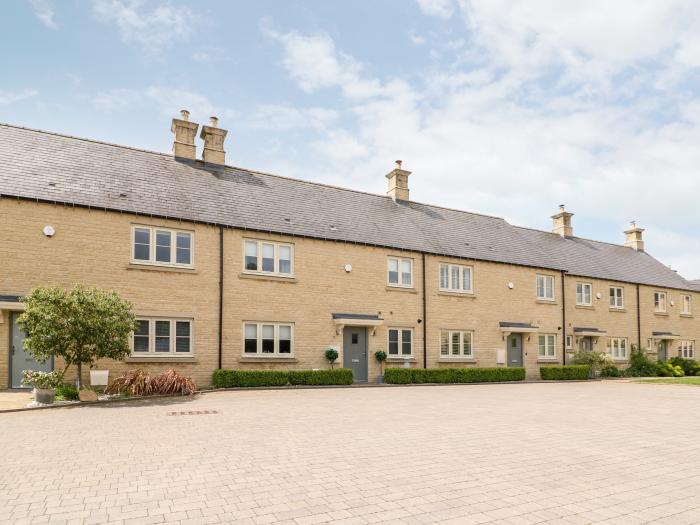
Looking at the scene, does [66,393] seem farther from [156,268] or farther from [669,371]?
[669,371]

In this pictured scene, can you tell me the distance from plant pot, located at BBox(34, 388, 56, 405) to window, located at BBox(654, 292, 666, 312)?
36.5 metres

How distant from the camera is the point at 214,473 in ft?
23.8

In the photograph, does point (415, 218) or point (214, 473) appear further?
point (415, 218)

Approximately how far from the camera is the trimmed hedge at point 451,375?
75.5 ft

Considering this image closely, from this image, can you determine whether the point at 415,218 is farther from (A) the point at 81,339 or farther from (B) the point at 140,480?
(B) the point at 140,480

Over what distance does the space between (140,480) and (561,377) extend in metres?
25.6

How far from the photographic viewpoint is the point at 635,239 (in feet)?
139

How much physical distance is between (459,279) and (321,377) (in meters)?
9.63

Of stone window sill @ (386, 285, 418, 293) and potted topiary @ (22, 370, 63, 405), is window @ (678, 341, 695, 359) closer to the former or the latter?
stone window sill @ (386, 285, 418, 293)

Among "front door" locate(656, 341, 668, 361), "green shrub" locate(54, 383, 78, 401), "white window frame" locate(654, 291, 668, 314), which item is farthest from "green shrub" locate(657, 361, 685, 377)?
"green shrub" locate(54, 383, 78, 401)

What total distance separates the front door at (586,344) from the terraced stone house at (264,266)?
0.10 m

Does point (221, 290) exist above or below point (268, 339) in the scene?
above

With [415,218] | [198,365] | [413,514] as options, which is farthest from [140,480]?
[415,218]

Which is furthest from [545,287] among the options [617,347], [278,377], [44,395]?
[44,395]
